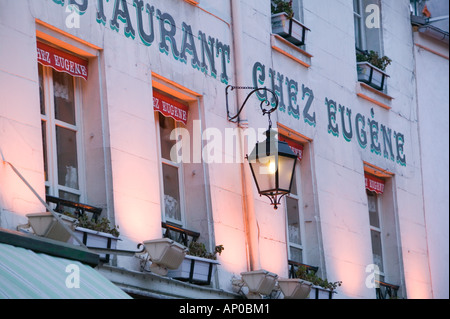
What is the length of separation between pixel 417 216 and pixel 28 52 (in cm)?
784

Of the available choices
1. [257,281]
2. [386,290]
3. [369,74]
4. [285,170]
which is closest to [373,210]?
[386,290]

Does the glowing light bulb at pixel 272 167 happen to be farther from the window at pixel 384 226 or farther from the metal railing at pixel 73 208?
the window at pixel 384 226

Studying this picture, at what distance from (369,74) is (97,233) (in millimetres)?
6595

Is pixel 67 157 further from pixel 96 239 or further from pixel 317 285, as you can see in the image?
pixel 317 285

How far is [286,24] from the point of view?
1492 centimetres

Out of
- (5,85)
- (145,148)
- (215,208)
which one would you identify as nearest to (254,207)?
(215,208)

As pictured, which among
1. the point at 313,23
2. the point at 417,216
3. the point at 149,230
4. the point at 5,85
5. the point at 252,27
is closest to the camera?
the point at 5,85

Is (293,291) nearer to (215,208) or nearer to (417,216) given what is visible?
(215,208)

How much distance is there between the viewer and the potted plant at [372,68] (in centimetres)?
1659

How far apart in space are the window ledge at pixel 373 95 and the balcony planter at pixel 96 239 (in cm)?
600

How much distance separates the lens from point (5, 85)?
1048cm

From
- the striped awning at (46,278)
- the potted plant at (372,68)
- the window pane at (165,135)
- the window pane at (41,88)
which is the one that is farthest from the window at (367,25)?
the striped awning at (46,278)

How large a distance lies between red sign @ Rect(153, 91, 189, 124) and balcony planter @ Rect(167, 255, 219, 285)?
1.57 metres

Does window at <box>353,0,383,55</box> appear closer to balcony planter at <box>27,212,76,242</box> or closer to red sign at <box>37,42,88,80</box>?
red sign at <box>37,42,88,80</box>
